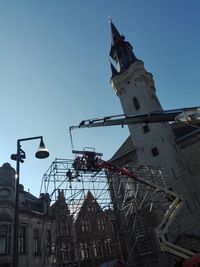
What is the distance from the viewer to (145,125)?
1099 inches

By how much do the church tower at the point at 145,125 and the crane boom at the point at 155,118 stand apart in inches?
321

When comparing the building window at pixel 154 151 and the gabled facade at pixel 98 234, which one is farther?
the building window at pixel 154 151

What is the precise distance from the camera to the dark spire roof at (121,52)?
33.2m

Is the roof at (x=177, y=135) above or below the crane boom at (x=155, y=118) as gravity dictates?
above

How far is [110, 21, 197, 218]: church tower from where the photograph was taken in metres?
23.6

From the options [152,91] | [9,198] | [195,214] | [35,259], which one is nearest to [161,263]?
[195,214]

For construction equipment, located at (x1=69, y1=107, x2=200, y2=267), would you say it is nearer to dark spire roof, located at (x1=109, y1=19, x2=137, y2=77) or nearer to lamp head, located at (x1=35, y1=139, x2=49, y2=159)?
lamp head, located at (x1=35, y1=139, x2=49, y2=159)

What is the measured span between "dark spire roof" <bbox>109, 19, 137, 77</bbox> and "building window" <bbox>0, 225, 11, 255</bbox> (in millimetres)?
21042

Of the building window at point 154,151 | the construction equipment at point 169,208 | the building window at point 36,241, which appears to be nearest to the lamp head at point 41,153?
the construction equipment at point 169,208

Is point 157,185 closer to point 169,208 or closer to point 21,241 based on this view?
point 169,208

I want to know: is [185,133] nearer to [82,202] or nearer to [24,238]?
[82,202]

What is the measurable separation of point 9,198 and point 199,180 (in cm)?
1805

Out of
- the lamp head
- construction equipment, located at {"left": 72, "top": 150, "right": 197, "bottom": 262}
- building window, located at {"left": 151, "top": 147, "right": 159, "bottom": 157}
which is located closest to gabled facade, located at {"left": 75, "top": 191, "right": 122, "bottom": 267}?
construction equipment, located at {"left": 72, "top": 150, "right": 197, "bottom": 262}

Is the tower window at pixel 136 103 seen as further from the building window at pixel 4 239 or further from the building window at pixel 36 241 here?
the building window at pixel 4 239
